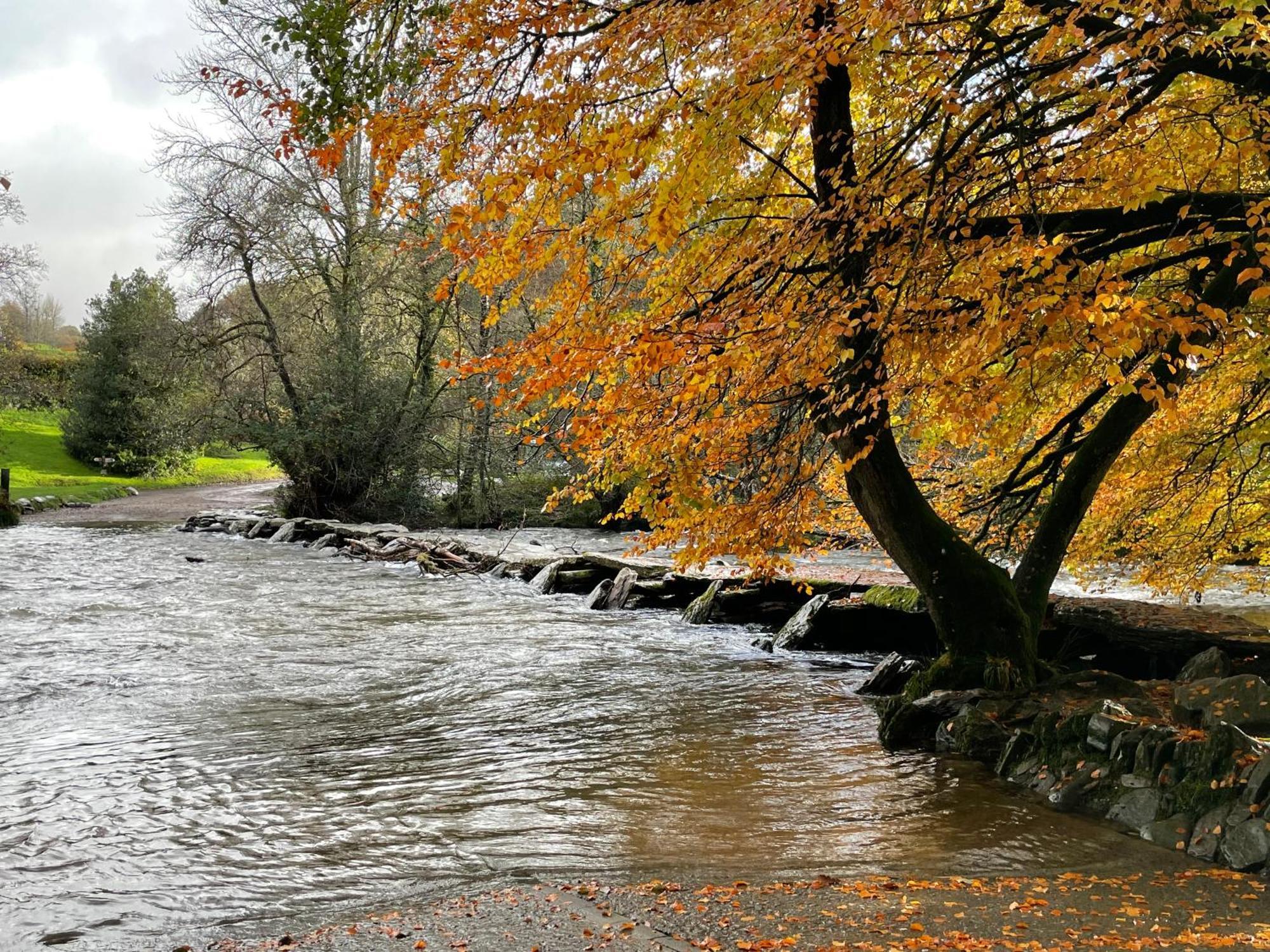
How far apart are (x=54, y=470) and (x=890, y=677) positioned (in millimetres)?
40173

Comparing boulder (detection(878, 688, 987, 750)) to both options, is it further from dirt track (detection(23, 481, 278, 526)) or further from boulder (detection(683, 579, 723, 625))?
dirt track (detection(23, 481, 278, 526))

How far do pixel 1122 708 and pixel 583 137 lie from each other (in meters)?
5.53

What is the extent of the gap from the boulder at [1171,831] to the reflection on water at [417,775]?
179 millimetres

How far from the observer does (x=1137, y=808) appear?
5.70m

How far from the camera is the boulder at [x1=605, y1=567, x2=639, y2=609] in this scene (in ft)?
48.6

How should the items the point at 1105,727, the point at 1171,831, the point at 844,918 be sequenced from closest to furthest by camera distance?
1. the point at 844,918
2. the point at 1171,831
3. the point at 1105,727

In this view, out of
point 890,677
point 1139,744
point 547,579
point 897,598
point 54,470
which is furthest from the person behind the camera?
point 54,470

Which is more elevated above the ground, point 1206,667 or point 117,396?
point 117,396

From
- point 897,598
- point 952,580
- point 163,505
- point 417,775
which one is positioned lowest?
point 417,775

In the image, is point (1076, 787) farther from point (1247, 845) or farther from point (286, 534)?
point (286, 534)

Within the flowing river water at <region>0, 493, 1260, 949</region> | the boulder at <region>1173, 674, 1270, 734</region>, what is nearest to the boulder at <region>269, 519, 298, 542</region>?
the flowing river water at <region>0, 493, 1260, 949</region>

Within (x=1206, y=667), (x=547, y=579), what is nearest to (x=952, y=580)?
(x=1206, y=667)

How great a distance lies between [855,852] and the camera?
5.21 metres

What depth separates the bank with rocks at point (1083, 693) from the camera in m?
5.48
